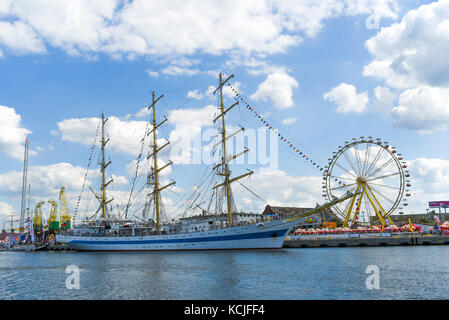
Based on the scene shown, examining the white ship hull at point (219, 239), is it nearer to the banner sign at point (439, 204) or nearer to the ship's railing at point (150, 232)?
the ship's railing at point (150, 232)

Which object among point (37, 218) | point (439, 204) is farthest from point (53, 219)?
point (439, 204)

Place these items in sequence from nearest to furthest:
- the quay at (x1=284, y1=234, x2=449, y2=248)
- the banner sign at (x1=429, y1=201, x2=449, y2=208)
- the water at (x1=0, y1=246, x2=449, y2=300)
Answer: the water at (x1=0, y1=246, x2=449, y2=300) < the quay at (x1=284, y1=234, x2=449, y2=248) < the banner sign at (x1=429, y1=201, x2=449, y2=208)

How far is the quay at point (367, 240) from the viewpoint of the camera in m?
67.1

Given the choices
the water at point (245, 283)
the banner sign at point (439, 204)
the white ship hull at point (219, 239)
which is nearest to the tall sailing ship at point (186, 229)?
the white ship hull at point (219, 239)

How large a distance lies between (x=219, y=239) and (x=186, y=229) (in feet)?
30.9

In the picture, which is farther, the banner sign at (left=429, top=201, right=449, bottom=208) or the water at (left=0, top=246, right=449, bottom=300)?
the banner sign at (left=429, top=201, right=449, bottom=208)

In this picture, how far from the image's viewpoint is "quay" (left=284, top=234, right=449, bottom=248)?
220 feet

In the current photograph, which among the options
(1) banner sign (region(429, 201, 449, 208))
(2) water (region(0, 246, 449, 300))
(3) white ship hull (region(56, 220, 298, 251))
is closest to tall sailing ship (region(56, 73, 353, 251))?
(3) white ship hull (region(56, 220, 298, 251))

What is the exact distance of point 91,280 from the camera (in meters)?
30.8

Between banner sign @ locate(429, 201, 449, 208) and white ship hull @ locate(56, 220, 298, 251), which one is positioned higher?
banner sign @ locate(429, 201, 449, 208)

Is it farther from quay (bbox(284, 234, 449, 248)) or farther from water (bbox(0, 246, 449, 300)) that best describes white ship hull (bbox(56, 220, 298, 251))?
water (bbox(0, 246, 449, 300))

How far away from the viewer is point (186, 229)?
217 feet

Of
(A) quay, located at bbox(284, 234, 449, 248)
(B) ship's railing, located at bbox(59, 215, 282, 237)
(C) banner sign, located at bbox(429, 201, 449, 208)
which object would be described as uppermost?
(C) banner sign, located at bbox(429, 201, 449, 208)

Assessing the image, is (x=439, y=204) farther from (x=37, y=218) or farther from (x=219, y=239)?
(x=37, y=218)
